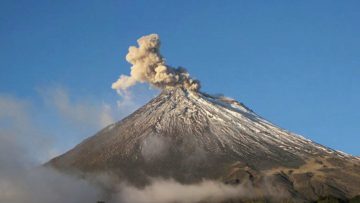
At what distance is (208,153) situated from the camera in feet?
560

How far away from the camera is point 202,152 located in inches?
6737

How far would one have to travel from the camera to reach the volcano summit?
158 metres

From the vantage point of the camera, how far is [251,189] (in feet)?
513

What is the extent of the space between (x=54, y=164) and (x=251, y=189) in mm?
52058

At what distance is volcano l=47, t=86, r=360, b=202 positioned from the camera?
159125 millimetres

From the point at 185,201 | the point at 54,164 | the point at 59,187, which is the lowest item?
the point at 185,201

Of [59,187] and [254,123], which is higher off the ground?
[254,123]

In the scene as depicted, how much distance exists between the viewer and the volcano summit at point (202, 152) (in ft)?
520

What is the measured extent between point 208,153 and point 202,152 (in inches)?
54.0

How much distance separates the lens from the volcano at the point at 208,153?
159125 millimetres

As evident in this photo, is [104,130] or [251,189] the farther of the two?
[104,130]

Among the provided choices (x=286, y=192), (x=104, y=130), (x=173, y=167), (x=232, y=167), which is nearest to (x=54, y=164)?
(x=104, y=130)

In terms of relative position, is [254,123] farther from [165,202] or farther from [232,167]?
[165,202]

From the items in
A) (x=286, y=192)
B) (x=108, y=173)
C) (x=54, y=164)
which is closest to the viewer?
(x=286, y=192)
